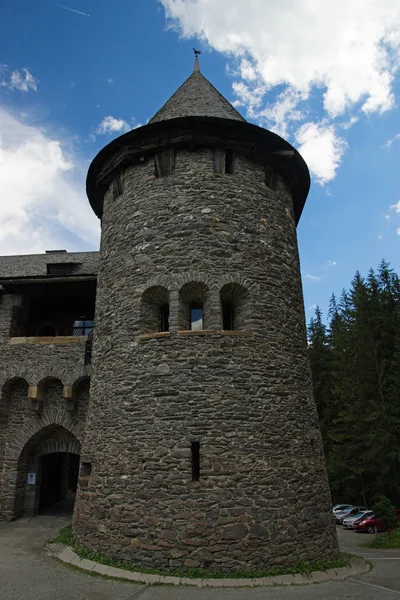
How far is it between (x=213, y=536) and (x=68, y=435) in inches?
280

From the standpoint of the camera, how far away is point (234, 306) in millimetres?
9898

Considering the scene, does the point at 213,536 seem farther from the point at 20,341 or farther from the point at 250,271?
the point at 20,341

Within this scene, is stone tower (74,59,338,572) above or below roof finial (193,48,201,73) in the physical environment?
below

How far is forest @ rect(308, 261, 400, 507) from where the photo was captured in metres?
21.0

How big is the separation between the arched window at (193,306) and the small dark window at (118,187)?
155 inches

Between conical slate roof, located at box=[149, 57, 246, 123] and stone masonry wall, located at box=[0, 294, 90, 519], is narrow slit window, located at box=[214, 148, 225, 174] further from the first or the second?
stone masonry wall, located at box=[0, 294, 90, 519]

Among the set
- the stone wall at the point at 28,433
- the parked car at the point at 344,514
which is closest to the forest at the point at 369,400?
the parked car at the point at 344,514

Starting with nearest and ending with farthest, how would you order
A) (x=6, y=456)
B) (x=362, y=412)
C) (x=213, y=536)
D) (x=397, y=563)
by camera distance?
1. (x=213, y=536)
2. (x=397, y=563)
3. (x=6, y=456)
4. (x=362, y=412)

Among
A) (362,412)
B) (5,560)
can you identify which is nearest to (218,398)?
(5,560)

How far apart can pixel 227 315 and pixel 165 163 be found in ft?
14.1

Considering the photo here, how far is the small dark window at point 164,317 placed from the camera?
1002cm

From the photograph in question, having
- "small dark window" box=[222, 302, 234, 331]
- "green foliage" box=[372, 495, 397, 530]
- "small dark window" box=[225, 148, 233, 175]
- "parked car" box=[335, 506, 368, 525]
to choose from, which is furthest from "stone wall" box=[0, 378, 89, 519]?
"parked car" box=[335, 506, 368, 525]

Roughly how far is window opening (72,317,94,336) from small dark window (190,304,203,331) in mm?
6414

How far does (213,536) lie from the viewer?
7.66m
